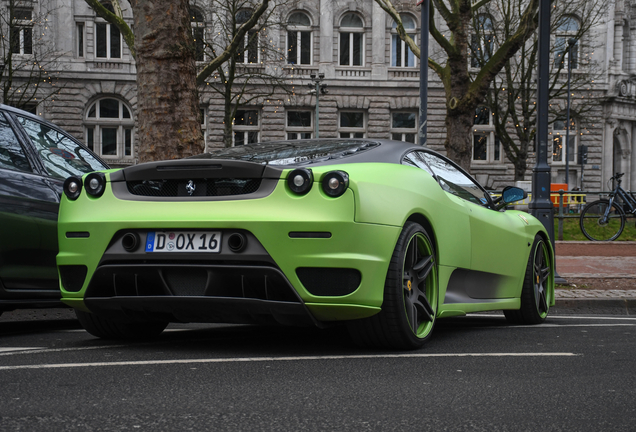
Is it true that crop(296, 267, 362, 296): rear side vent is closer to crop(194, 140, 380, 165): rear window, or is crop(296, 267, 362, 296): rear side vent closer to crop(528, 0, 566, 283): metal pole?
crop(194, 140, 380, 165): rear window

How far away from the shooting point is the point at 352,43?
1501 inches

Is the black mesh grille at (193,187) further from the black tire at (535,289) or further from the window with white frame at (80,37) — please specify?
the window with white frame at (80,37)

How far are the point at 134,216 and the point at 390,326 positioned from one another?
1.45m

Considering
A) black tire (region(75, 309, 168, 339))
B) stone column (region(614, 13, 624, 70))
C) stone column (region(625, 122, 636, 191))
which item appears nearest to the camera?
black tire (region(75, 309, 168, 339))

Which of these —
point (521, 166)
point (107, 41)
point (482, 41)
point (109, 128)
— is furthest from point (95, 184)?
point (107, 41)

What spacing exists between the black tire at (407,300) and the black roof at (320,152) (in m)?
0.48

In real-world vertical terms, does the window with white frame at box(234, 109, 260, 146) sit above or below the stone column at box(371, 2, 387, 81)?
below

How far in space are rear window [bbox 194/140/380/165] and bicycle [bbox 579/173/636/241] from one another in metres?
14.4

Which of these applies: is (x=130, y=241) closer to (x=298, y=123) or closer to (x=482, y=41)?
(x=482, y=41)

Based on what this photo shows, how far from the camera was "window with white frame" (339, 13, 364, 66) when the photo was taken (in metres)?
38.1

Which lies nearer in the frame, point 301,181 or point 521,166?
point 301,181

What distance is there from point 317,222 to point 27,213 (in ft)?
7.54

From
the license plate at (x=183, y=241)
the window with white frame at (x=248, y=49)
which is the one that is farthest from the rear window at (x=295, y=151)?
the window with white frame at (x=248, y=49)

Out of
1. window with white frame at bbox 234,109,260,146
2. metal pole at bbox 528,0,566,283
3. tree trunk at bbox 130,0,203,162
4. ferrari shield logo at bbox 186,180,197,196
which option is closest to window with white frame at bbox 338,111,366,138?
window with white frame at bbox 234,109,260,146
